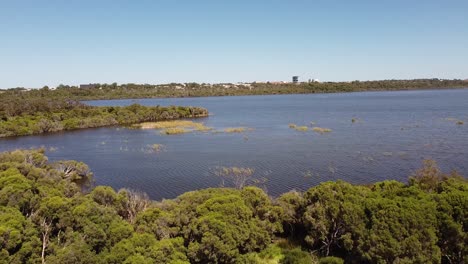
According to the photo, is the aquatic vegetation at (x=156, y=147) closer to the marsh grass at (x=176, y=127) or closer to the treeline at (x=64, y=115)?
the marsh grass at (x=176, y=127)

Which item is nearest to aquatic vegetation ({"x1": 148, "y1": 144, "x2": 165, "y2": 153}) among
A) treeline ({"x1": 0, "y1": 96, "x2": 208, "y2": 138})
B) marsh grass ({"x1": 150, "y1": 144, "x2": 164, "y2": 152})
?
marsh grass ({"x1": 150, "y1": 144, "x2": 164, "y2": 152})

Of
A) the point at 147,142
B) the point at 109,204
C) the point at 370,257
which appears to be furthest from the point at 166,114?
the point at 370,257

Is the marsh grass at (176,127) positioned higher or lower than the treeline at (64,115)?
lower

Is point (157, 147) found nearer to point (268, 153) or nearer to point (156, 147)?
point (156, 147)

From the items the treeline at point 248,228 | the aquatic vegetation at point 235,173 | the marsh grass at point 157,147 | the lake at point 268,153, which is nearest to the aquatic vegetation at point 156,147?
the marsh grass at point 157,147

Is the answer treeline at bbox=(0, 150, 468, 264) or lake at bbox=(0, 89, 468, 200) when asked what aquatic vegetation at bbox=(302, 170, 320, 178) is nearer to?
lake at bbox=(0, 89, 468, 200)

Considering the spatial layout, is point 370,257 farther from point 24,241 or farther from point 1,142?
point 1,142

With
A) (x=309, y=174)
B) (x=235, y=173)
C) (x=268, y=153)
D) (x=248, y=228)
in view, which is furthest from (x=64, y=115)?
(x=248, y=228)
